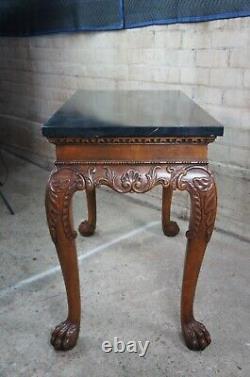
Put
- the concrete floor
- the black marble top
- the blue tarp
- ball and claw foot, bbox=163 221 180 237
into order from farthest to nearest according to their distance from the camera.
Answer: ball and claw foot, bbox=163 221 180 237 < the blue tarp < the concrete floor < the black marble top

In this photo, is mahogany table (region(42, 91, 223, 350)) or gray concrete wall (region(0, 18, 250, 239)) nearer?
mahogany table (region(42, 91, 223, 350))

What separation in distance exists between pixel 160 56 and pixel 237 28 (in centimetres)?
42

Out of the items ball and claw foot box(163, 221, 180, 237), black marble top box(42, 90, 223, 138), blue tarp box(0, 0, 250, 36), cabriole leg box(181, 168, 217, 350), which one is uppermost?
blue tarp box(0, 0, 250, 36)

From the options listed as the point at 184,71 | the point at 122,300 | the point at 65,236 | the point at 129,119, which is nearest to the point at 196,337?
the point at 122,300

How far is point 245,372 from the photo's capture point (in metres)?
1.03

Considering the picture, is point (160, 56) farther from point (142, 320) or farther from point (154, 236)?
point (142, 320)

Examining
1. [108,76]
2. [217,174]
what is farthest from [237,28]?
[108,76]

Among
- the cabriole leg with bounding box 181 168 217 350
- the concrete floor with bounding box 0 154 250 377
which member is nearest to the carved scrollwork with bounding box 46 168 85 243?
the cabriole leg with bounding box 181 168 217 350

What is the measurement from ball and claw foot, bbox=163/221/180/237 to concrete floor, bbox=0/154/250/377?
4cm

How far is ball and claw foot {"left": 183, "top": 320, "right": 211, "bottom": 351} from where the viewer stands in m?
1.09

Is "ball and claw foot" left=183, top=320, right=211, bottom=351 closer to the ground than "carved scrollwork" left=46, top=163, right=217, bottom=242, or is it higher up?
closer to the ground

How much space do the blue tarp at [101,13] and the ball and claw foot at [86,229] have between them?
1.02 meters

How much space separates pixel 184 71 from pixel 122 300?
1.10m

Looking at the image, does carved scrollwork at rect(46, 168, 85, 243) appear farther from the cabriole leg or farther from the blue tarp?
the blue tarp
